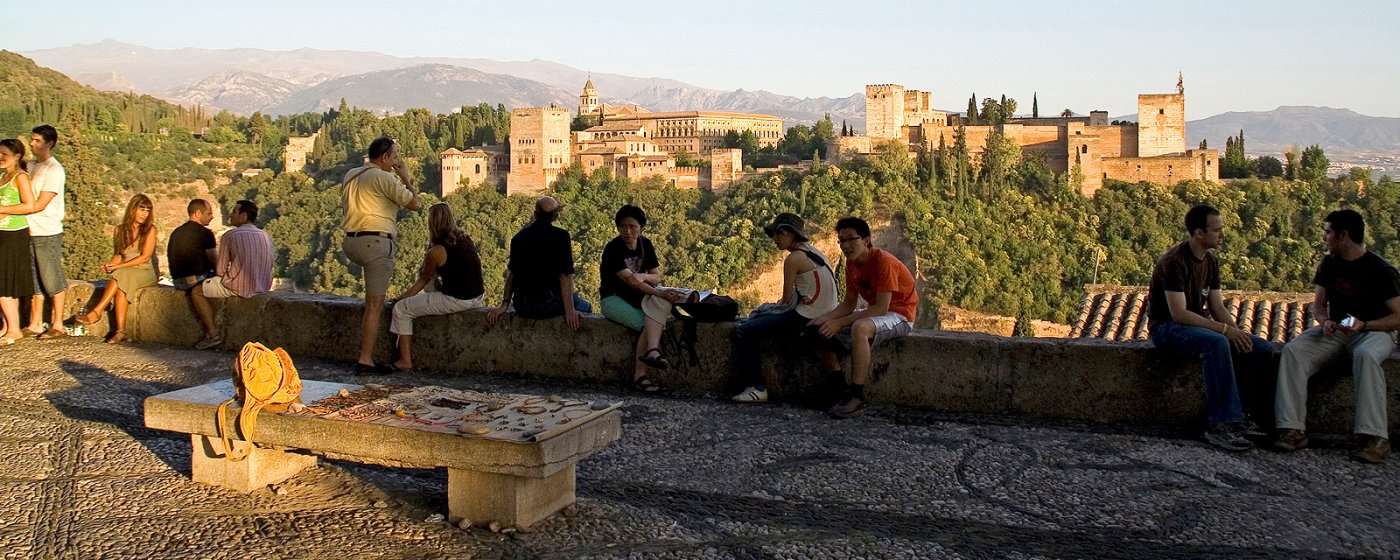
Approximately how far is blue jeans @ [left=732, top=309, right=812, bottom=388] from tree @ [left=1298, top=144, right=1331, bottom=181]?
5319cm

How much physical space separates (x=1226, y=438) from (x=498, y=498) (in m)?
A: 3.32

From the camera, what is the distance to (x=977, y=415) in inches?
228

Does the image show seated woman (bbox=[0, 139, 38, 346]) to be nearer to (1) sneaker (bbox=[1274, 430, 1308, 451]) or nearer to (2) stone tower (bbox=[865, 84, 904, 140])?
(1) sneaker (bbox=[1274, 430, 1308, 451])

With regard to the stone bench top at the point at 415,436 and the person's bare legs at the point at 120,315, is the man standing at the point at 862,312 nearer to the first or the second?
the stone bench top at the point at 415,436

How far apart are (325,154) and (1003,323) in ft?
184

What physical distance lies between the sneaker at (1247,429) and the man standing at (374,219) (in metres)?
4.50

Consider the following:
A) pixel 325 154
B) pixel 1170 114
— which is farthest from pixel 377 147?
pixel 325 154

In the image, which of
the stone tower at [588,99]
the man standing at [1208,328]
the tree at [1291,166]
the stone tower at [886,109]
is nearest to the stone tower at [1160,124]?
the tree at [1291,166]

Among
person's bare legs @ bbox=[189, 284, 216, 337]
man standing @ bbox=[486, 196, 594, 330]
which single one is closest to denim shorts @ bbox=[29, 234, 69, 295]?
person's bare legs @ bbox=[189, 284, 216, 337]

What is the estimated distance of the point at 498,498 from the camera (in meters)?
3.82

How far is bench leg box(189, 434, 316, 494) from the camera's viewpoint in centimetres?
423

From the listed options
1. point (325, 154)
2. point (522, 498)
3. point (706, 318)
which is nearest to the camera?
point (522, 498)

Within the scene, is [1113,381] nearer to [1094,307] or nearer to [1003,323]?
[1094,307]

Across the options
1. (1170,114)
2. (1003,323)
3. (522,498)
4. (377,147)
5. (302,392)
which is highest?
(1170,114)
